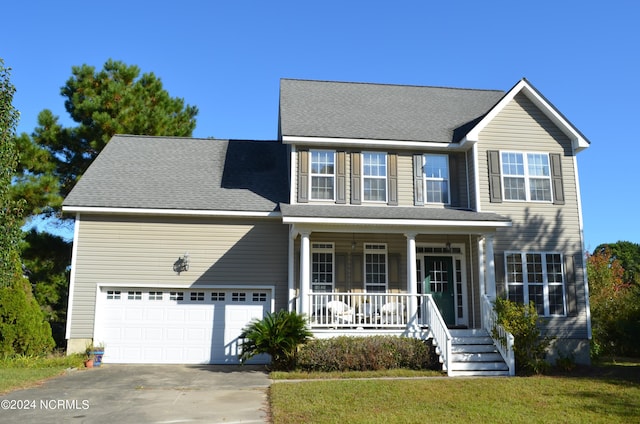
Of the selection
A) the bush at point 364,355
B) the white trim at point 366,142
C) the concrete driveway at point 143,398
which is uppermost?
the white trim at point 366,142

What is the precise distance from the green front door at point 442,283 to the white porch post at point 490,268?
141 cm

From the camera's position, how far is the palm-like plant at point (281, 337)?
1191cm

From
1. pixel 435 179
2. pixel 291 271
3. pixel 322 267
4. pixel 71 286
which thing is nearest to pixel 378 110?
pixel 435 179

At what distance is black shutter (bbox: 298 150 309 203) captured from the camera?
14.7m

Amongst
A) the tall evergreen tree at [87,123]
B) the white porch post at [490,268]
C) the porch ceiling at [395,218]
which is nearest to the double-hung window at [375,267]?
the porch ceiling at [395,218]

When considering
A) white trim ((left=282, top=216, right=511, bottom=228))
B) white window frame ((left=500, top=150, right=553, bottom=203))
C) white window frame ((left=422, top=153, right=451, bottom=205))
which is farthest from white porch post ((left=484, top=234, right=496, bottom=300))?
white window frame ((left=422, top=153, right=451, bottom=205))

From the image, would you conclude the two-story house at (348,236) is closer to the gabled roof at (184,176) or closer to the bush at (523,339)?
the gabled roof at (184,176)

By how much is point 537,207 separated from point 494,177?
1.50m

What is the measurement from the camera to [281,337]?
1189 cm

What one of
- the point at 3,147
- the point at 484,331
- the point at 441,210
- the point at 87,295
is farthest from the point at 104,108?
the point at 484,331

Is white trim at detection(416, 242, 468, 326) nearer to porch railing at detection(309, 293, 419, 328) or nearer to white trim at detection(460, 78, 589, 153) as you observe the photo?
porch railing at detection(309, 293, 419, 328)

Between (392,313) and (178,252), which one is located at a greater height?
(178,252)

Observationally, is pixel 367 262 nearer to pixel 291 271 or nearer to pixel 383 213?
pixel 383 213

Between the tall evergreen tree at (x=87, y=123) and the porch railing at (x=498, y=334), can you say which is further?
the tall evergreen tree at (x=87, y=123)
